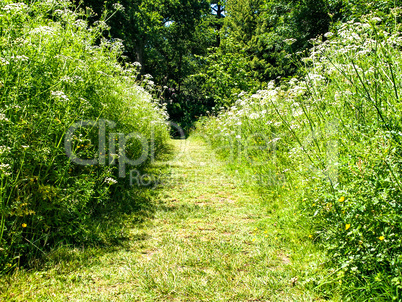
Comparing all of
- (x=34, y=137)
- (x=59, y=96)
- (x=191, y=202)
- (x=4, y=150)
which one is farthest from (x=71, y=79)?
(x=191, y=202)

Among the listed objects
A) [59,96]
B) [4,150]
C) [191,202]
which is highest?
[59,96]

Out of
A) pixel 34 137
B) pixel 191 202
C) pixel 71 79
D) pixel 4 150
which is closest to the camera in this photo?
pixel 4 150

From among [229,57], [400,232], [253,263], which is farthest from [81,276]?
[229,57]

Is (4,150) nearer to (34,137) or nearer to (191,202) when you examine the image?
(34,137)

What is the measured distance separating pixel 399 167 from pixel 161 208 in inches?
121

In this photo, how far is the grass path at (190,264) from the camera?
212cm

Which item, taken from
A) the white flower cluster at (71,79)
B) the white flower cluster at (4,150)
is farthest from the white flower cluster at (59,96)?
the white flower cluster at (4,150)

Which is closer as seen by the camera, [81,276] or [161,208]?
[81,276]

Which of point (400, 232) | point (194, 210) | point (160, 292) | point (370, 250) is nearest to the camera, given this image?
point (400, 232)

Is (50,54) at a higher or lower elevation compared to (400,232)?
higher

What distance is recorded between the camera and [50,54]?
283 centimetres

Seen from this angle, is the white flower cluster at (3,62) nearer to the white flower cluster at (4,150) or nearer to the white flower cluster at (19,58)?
the white flower cluster at (19,58)

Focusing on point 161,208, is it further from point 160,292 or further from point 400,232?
point 400,232

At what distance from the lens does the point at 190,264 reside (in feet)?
8.45
